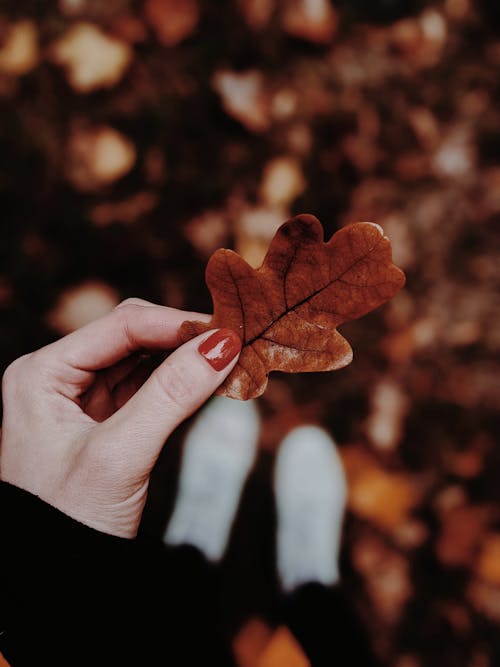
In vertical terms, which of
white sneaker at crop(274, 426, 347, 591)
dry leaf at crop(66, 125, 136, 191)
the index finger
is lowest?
white sneaker at crop(274, 426, 347, 591)

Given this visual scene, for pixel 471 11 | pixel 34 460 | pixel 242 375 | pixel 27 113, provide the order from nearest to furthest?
pixel 242 375, pixel 34 460, pixel 27 113, pixel 471 11

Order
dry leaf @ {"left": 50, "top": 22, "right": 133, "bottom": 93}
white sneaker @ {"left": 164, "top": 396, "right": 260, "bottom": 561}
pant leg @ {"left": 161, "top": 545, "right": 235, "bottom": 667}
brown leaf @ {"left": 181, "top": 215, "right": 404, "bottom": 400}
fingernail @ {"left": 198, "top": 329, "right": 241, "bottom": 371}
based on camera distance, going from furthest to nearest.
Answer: white sneaker @ {"left": 164, "top": 396, "right": 260, "bottom": 561} → dry leaf @ {"left": 50, "top": 22, "right": 133, "bottom": 93} → pant leg @ {"left": 161, "top": 545, "right": 235, "bottom": 667} → fingernail @ {"left": 198, "top": 329, "right": 241, "bottom": 371} → brown leaf @ {"left": 181, "top": 215, "right": 404, "bottom": 400}

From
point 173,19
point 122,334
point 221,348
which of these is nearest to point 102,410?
point 122,334

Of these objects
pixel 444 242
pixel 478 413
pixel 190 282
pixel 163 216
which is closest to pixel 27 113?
pixel 163 216

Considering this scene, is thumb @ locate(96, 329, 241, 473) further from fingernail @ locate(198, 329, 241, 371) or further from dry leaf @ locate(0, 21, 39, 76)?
dry leaf @ locate(0, 21, 39, 76)

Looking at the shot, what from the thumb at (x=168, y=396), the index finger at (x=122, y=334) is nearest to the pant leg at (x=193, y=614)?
the thumb at (x=168, y=396)

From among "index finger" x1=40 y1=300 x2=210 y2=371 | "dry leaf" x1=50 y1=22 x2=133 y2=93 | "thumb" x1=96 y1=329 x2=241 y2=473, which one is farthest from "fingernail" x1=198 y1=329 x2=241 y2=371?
"dry leaf" x1=50 y1=22 x2=133 y2=93

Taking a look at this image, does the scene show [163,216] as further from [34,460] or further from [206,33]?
[34,460]
